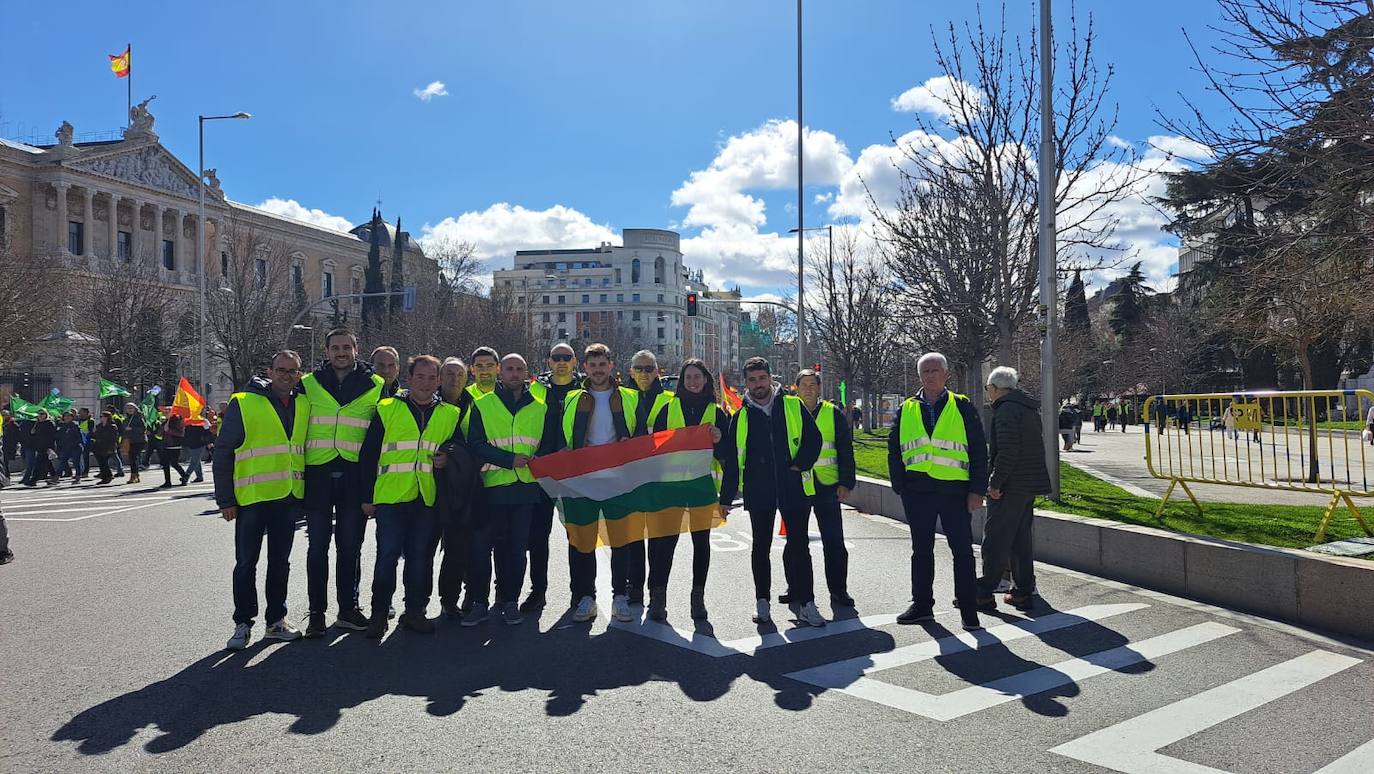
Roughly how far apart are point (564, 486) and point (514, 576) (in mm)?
741

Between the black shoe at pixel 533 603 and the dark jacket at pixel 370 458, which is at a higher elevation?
the dark jacket at pixel 370 458

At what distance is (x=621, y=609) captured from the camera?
7242 millimetres

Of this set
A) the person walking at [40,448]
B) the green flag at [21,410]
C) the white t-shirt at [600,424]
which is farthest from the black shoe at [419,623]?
the green flag at [21,410]

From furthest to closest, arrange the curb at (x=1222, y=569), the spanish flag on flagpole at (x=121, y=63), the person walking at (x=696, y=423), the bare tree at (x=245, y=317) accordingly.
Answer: the spanish flag on flagpole at (x=121, y=63)
the bare tree at (x=245, y=317)
the person walking at (x=696, y=423)
the curb at (x=1222, y=569)

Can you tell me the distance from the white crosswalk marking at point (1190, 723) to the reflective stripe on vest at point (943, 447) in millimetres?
2209

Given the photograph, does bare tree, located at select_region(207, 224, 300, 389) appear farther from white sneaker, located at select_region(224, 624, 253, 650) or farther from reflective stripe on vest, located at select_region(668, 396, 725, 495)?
white sneaker, located at select_region(224, 624, 253, 650)

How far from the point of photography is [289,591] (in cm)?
839

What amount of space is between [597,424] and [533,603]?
143cm

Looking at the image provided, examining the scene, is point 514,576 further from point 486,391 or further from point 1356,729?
point 1356,729

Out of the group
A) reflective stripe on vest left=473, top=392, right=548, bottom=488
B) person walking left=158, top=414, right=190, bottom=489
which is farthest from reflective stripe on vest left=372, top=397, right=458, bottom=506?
person walking left=158, top=414, right=190, bottom=489

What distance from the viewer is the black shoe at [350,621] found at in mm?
6969

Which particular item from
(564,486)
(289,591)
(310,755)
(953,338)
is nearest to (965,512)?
(564,486)

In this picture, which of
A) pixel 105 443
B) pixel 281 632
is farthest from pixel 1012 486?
pixel 105 443

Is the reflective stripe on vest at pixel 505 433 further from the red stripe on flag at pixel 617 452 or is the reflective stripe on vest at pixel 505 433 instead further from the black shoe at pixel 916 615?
the black shoe at pixel 916 615
